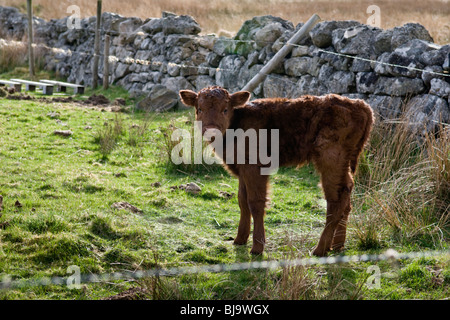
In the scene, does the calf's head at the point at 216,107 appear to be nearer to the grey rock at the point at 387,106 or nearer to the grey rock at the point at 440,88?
the grey rock at the point at 387,106

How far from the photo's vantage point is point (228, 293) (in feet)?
13.3

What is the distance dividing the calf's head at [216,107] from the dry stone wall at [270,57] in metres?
2.70

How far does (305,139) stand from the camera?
5.07 meters

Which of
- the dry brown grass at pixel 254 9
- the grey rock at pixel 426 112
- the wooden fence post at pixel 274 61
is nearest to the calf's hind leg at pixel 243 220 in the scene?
the grey rock at pixel 426 112

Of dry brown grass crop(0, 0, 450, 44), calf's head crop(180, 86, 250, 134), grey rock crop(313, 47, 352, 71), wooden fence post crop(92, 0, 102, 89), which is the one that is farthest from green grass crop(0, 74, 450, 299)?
dry brown grass crop(0, 0, 450, 44)

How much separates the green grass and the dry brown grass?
1150 cm

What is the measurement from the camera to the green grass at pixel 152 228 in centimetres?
405

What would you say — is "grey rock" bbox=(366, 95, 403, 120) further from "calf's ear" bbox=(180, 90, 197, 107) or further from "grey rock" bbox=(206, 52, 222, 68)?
"grey rock" bbox=(206, 52, 222, 68)

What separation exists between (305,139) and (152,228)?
1.97 meters

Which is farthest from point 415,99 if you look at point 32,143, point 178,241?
point 32,143

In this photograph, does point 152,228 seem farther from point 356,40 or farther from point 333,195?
point 356,40

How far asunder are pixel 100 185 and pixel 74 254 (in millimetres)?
2286

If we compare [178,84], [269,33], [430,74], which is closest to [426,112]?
[430,74]

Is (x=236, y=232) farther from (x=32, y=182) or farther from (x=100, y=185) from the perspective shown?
(x=32, y=182)
